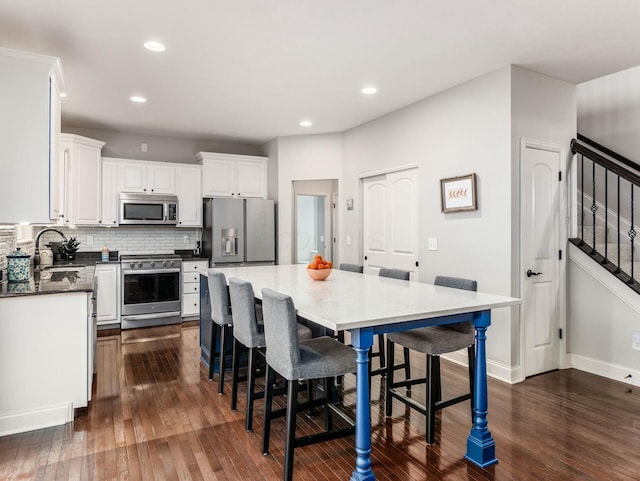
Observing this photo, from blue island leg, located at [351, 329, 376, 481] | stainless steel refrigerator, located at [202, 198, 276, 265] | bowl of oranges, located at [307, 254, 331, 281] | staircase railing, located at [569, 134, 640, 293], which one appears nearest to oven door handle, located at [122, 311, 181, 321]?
stainless steel refrigerator, located at [202, 198, 276, 265]

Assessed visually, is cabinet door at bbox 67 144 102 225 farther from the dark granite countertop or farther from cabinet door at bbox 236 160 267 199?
the dark granite countertop

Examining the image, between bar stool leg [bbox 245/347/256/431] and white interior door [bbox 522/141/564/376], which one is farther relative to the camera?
white interior door [bbox 522/141/564/376]

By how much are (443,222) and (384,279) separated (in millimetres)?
1215

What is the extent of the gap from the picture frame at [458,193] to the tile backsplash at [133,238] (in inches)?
159

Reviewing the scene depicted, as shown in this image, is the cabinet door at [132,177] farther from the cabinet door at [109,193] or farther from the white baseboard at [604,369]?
the white baseboard at [604,369]

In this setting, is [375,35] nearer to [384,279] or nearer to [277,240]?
[384,279]

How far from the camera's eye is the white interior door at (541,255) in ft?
11.9

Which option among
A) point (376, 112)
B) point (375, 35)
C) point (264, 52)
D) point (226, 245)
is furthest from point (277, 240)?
point (375, 35)

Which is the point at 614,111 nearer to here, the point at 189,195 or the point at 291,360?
the point at 291,360

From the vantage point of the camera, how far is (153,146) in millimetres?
6254

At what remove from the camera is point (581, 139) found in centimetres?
441

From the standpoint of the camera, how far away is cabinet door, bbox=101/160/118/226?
562cm

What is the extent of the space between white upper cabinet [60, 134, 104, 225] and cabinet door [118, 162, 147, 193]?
0.27 metres

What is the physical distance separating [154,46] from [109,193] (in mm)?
3088
